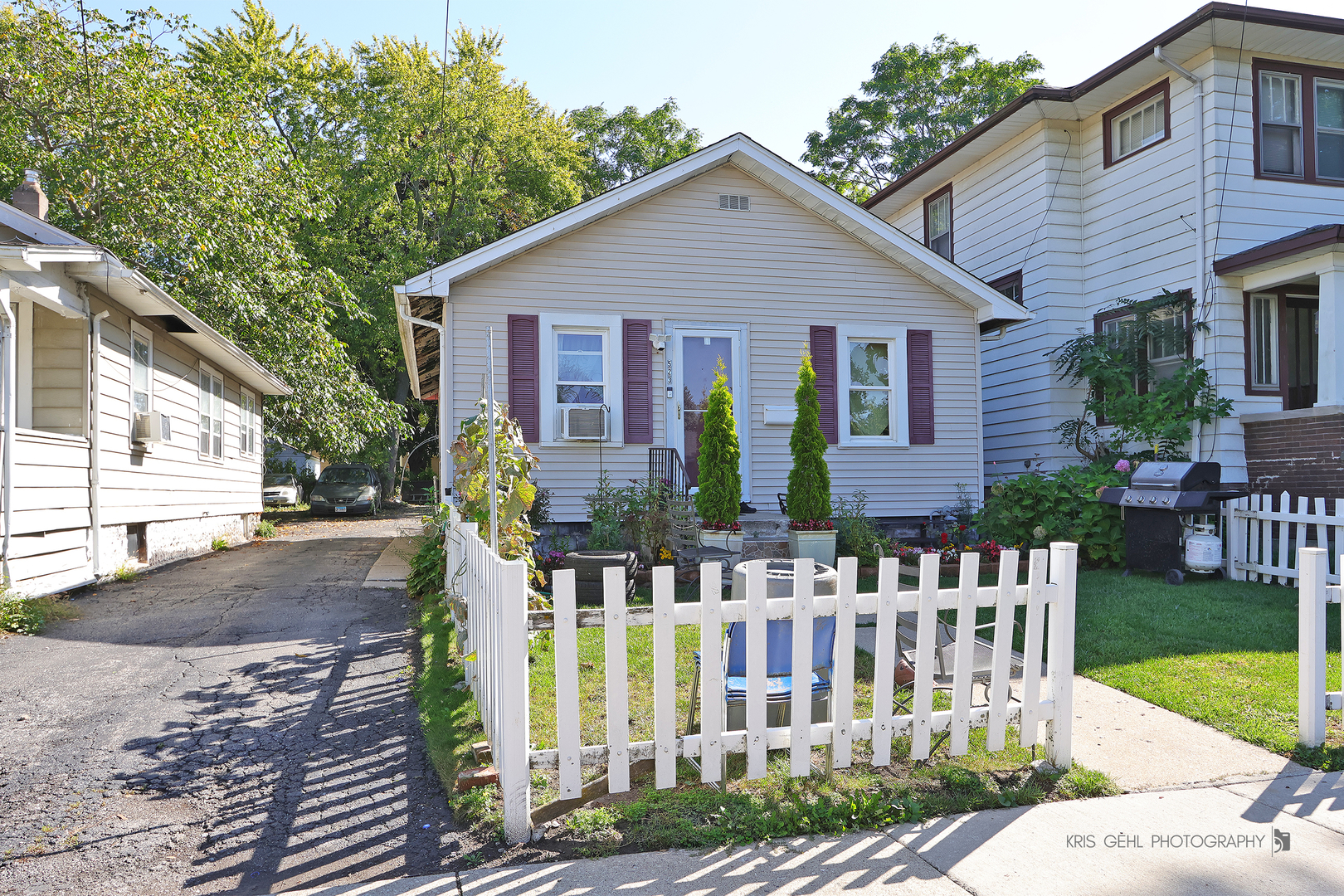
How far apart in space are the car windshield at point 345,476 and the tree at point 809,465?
15674 millimetres

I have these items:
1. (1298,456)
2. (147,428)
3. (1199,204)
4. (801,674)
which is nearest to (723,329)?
(1199,204)

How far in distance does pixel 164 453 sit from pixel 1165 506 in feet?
39.6

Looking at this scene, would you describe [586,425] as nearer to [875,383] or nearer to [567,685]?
[875,383]

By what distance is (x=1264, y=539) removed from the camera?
8094 mm

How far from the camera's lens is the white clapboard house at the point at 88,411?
7.28m

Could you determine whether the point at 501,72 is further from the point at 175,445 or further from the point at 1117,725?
the point at 1117,725

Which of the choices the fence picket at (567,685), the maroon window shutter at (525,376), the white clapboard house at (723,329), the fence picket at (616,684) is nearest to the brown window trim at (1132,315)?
the white clapboard house at (723,329)

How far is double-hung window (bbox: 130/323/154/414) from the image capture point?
991 centimetres

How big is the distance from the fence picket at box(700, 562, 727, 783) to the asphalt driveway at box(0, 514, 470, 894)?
100 cm

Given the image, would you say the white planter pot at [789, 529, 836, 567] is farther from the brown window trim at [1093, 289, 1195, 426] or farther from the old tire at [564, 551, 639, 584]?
the brown window trim at [1093, 289, 1195, 426]

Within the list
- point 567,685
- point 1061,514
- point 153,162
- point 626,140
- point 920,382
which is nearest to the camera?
point 567,685

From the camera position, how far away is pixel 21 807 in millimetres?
3264

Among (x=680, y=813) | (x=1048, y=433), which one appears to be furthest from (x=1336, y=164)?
(x=680, y=813)

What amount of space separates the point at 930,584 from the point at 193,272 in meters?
15.2
